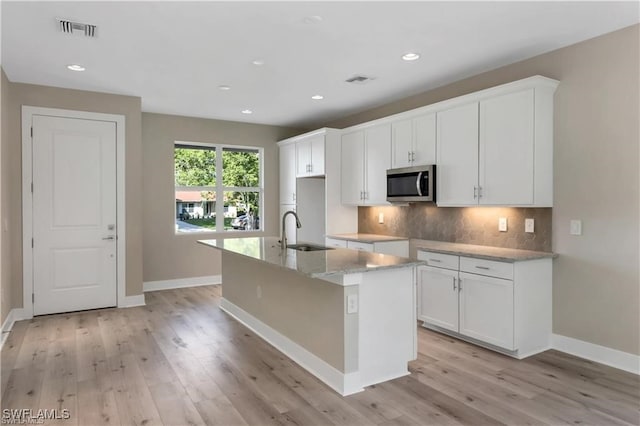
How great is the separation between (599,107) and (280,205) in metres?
4.81

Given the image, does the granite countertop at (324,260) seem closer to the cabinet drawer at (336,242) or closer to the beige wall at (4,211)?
the cabinet drawer at (336,242)

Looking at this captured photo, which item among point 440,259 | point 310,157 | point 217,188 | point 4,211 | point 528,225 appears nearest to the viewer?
point 528,225

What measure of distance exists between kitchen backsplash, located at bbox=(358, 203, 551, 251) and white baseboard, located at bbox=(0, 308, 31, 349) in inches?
166

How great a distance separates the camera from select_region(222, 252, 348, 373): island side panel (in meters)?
2.86

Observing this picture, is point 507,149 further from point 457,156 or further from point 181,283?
point 181,283

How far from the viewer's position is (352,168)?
5602 mm

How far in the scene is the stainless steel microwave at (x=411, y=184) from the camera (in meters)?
4.30

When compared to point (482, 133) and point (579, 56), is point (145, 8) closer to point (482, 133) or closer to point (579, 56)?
point (482, 133)

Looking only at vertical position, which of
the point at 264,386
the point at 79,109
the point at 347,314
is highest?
the point at 79,109

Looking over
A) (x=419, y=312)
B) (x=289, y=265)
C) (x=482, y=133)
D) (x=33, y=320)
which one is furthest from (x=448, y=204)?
(x=33, y=320)

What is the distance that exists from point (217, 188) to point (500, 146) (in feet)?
14.5

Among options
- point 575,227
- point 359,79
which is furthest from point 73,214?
point 575,227

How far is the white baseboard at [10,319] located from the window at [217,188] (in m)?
2.27

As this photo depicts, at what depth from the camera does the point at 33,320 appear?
4.55m
